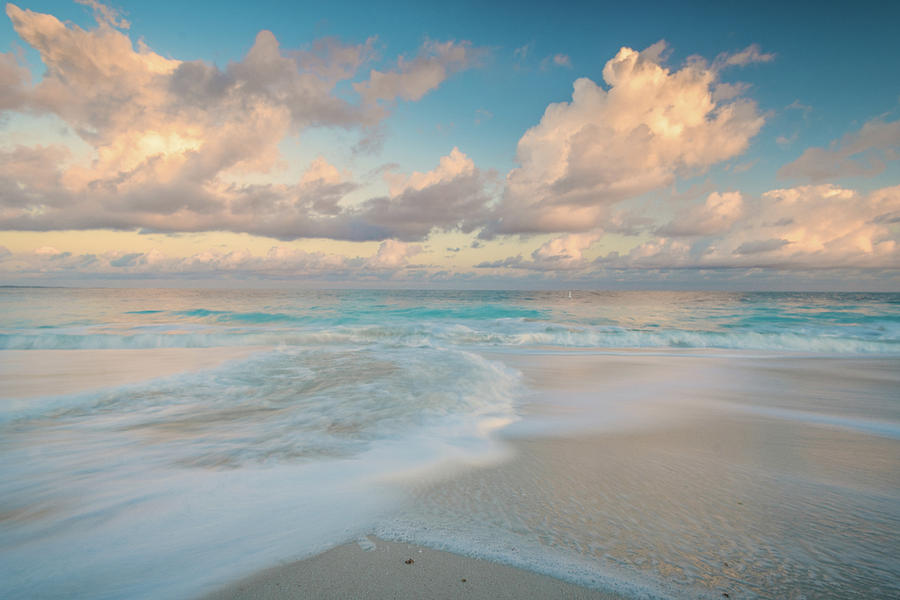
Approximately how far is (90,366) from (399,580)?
34.7 ft

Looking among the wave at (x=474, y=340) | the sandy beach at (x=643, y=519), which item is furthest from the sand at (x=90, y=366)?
the sandy beach at (x=643, y=519)

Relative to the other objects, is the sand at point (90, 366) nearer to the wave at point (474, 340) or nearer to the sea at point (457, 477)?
the sea at point (457, 477)

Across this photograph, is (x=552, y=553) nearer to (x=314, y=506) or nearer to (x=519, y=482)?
(x=519, y=482)

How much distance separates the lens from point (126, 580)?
1929 millimetres

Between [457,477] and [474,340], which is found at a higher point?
[457,477]

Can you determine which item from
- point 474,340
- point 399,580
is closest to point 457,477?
point 399,580

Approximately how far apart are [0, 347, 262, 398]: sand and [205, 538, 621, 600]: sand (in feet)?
21.9

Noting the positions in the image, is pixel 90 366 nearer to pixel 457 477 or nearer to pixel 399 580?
pixel 457 477

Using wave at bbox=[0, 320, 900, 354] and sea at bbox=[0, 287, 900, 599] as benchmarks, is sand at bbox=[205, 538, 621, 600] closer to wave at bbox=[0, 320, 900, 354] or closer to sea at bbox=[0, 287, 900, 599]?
sea at bbox=[0, 287, 900, 599]

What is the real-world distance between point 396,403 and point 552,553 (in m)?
3.70

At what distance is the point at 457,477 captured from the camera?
10.4 ft

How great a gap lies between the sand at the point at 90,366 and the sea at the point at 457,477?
117mm

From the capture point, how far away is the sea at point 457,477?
2.01 meters

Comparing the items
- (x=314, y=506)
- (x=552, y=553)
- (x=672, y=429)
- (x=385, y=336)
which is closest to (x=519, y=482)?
(x=552, y=553)
